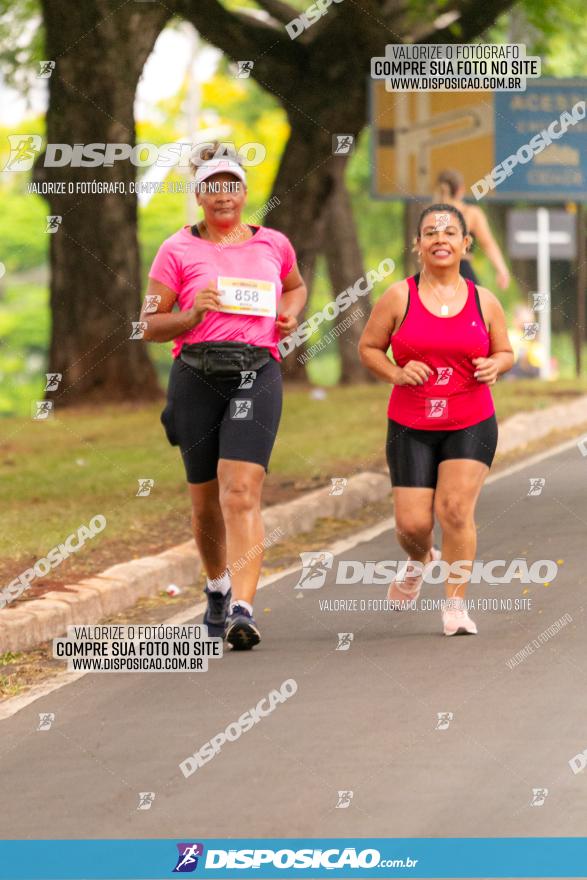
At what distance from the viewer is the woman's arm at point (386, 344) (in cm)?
867

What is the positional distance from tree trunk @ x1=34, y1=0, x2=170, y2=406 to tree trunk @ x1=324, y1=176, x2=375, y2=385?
31.0 feet

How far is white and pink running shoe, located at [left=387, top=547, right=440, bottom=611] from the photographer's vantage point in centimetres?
939

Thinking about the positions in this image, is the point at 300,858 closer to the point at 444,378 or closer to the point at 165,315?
the point at 444,378

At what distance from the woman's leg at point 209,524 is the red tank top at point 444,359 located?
100 centimetres

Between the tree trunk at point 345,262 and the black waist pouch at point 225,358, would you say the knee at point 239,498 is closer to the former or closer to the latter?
the black waist pouch at point 225,358

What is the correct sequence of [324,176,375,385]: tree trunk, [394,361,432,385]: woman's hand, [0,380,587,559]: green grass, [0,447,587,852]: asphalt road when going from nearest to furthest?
[0,447,587,852]: asphalt road
[394,361,432,385]: woman's hand
[0,380,587,559]: green grass
[324,176,375,385]: tree trunk

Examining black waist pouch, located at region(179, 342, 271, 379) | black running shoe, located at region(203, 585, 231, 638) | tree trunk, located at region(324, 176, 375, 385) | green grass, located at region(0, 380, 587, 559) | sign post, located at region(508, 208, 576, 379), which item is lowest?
black running shoe, located at region(203, 585, 231, 638)

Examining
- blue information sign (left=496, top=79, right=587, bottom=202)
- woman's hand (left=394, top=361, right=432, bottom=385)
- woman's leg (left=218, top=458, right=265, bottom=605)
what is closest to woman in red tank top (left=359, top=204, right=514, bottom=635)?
woman's hand (left=394, top=361, right=432, bottom=385)

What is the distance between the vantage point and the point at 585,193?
29359 millimetres

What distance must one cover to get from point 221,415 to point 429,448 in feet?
3.03

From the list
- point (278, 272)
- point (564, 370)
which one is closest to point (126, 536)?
point (278, 272)

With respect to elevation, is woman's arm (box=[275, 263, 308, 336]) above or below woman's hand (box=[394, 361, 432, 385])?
above

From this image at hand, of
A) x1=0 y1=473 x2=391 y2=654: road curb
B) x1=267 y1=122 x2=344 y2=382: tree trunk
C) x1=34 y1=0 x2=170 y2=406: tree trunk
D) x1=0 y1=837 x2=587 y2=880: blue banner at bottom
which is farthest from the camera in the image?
x1=267 y1=122 x2=344 y2=382: tree trunk

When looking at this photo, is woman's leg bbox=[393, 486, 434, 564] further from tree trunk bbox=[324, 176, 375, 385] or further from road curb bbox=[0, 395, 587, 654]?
tree trunk bbox=[324, 176, 375, 385]
